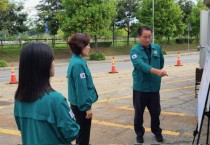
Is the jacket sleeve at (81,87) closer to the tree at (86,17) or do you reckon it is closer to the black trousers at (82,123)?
the black trousers at (82,123)

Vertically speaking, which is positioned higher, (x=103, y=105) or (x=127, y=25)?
(x=127, y=25)

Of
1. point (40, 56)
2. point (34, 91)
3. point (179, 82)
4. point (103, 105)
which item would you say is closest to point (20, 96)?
point (34, 91)

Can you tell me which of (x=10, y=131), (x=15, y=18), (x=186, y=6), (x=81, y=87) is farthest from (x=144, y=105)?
(x=186, y=6)

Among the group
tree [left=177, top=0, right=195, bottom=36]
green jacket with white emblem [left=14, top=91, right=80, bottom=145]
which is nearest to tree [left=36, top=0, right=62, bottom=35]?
tree [left=177, top=0, right=195, bottom=36]

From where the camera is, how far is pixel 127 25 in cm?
3972

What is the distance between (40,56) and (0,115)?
5.83 metres

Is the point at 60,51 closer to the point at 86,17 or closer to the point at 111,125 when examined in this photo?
the point at 86,17

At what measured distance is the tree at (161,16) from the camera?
37125 mm

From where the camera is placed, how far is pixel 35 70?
7.76 ft

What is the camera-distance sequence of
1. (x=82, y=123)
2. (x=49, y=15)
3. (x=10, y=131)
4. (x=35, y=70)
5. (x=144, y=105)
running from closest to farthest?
(x=35, y=70) < (x=82, y=123) < (x=144, y=105) < (x=10, y=131) < (x=49, y=15)

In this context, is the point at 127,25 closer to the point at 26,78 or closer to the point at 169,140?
the point at 169,140

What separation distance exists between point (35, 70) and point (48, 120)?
0.34 meters

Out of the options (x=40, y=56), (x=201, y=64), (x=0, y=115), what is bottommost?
(x=0, y=115)

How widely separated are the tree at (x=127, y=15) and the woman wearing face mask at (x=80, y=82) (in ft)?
116
